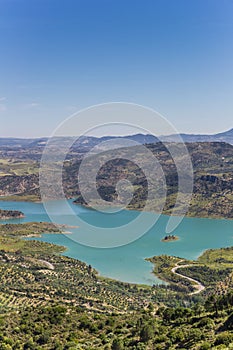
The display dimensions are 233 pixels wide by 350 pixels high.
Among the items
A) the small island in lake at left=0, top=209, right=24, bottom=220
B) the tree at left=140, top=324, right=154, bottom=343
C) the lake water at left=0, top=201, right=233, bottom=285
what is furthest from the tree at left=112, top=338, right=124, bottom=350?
the small island in lake at left=0, top=209, right=24, bottom=220

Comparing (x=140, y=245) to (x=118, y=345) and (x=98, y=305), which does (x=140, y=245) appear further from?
(x=118, y=345)

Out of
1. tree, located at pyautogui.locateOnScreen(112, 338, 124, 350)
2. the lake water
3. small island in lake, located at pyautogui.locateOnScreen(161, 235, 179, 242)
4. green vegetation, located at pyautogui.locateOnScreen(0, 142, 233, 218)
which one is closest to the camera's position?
tree, located at pyautogui.locateOnScreen(112, 338, 124, 350)

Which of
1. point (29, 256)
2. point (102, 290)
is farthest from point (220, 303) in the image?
point (29, 256)

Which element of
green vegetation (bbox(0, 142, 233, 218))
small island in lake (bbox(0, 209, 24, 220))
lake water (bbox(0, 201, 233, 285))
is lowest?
small island in lake (bbox(0, 209, 24, 220))

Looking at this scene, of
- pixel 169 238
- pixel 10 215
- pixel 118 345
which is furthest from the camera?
pixel 10 215

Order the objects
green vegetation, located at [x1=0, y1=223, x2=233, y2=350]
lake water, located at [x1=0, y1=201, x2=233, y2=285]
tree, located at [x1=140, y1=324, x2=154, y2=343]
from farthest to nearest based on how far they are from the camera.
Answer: lake water, located at [x1=0, y1=201, x2=233, y2=285] → green vegetation, located at [x1=0, y1=223, x2=233, y2=350] → tree, located at [x1=140, y1=324, x2=154, y2=343]

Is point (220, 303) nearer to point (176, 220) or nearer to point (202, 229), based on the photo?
point (202, 229)

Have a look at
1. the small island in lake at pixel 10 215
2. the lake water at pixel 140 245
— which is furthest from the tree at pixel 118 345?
the small island in lake at pixel 10 215

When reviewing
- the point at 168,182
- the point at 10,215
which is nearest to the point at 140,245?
the point at 10,215

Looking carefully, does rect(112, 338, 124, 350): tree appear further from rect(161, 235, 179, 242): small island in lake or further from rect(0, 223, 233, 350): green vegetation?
rect(161, 235, 179, 242): small island in lake
